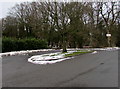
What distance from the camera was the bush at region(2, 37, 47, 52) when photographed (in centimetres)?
3294

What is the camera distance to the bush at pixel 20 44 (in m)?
32.9

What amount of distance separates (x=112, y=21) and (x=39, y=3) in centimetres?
2720

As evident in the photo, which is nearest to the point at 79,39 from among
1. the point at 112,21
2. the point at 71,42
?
the point at 71,42

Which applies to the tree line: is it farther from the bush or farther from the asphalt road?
the asphalt road

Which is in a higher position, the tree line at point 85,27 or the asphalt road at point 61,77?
the tree line at point 85,27

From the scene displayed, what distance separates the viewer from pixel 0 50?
31.4 m

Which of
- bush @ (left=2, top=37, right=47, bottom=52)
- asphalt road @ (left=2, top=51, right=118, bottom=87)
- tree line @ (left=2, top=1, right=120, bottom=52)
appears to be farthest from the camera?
tree line @ (left=2, top=1, right=120, bottom=52)

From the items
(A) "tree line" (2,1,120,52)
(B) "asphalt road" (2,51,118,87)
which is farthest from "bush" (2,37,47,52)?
(B) "asphalt road" (2,51,118,87)

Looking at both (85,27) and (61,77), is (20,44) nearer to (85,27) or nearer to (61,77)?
(85,27)

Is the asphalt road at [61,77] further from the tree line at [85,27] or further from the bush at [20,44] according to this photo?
the tree line at [85,27]

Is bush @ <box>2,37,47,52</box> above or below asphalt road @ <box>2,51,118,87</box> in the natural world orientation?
above

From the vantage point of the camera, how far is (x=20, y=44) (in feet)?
122

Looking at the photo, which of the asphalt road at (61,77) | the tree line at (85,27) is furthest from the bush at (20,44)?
the asphalt road at (61,77)

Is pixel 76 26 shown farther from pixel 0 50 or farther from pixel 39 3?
pixel 0 50
